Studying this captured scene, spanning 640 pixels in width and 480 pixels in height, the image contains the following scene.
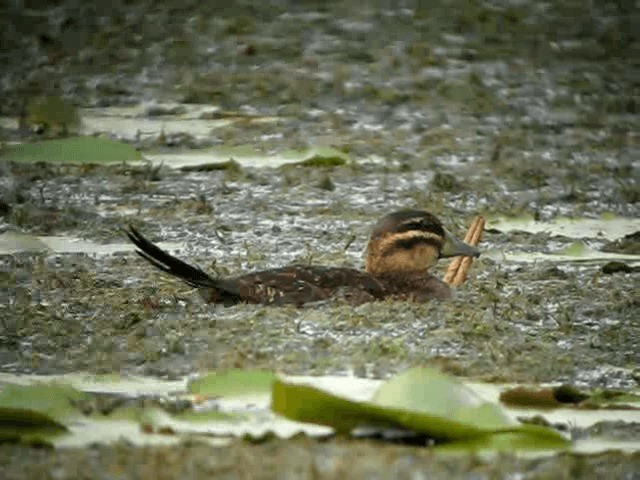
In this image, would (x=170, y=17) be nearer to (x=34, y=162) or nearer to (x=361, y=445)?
(x=34, y=162)

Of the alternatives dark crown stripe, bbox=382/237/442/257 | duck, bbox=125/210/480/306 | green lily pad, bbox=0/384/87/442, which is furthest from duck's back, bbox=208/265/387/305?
green lily pad, bbox=0/384/87/442

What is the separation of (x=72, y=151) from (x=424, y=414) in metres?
5.51

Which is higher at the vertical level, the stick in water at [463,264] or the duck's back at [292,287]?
the duck's back at [292,287]

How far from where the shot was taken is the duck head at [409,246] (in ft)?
29.7

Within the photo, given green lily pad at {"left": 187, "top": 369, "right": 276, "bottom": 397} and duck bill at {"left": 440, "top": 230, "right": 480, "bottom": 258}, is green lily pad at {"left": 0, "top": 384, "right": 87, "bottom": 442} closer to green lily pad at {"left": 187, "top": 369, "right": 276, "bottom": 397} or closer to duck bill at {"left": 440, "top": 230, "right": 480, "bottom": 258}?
green lily pad at {"left": 187, "top": 369, "right": 276, "bottom": 397}

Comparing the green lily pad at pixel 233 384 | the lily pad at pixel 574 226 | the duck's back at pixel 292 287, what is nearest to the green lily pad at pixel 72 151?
the lily pad at pixel 574 226

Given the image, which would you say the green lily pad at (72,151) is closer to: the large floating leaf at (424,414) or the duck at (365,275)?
the duck at (365,275)

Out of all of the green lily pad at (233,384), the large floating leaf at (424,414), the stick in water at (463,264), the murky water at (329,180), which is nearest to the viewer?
the large floating leaf at (424,414)

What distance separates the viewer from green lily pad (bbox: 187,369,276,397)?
6.71 meters

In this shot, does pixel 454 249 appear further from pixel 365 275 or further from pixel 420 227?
pixel 365 275

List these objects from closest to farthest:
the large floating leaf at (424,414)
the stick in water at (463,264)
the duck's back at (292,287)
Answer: the large floating leaf at (424,414) < the duck's back at (292,287) < the stick in water at (463,264)

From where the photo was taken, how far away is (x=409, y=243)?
9.05 meters

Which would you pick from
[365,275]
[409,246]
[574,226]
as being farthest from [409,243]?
[574,226]

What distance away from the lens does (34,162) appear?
11.7m
